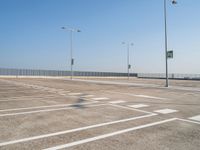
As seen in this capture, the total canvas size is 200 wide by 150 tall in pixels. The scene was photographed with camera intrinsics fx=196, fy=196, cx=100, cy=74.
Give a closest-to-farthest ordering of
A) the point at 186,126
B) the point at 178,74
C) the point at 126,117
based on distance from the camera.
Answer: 1. the point at 186,126
2. the point at 126,117
3. the point at 178,74

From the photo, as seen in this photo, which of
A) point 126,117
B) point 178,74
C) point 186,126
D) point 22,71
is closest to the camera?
point 186,126

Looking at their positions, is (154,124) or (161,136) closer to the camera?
(161,136)

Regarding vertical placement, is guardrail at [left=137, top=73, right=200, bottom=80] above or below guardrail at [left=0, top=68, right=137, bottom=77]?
below

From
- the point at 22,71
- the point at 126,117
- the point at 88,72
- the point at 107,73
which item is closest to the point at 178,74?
the point at 107,73

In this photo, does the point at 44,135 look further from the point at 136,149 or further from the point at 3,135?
the point at 136,149

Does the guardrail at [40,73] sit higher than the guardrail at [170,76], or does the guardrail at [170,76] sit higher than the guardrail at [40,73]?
the guardrail at [40,73]

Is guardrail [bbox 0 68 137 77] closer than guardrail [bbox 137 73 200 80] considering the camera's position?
Yes

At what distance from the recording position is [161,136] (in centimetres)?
485

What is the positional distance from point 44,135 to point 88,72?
2858 inches

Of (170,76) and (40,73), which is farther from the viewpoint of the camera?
(170,76)

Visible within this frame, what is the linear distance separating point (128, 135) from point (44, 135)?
2.07 m

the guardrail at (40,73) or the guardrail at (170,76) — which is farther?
the guardrail at (170,76)

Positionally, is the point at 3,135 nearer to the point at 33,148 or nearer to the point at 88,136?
the point at 33,148

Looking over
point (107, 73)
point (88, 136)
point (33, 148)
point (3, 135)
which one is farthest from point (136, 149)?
point (107, 73)
